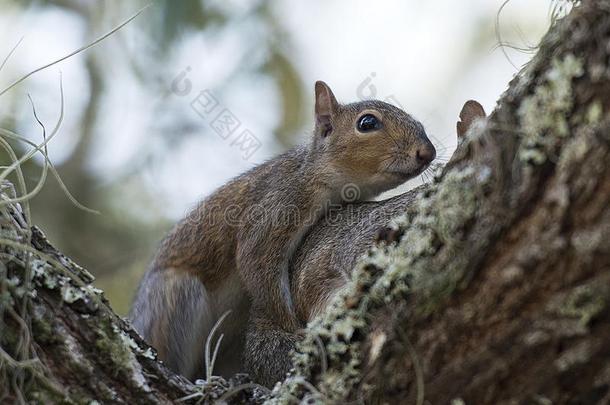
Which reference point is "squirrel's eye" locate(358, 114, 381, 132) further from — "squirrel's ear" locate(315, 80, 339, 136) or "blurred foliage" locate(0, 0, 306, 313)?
"blurred foliage" locate(0, 0, 306, 313)

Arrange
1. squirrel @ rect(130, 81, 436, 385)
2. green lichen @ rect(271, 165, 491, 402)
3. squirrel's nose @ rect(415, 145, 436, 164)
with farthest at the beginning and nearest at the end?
squirrel's nose @ rect(415, 145, 436, 164), squirrel @ rect(130, 81, 436, 385), green lichen @ rect(271, 165, 491, 402)

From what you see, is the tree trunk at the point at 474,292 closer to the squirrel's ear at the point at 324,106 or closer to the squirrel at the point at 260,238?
the squirrel at the point at 260,238

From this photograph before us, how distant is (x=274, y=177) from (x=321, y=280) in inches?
43.6

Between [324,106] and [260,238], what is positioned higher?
[324,106]

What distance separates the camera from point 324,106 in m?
5.21

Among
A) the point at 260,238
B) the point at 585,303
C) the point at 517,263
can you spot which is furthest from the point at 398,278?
the point at 260,238

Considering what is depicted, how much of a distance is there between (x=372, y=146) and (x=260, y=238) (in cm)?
87

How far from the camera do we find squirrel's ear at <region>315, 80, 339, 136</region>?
5176 mm

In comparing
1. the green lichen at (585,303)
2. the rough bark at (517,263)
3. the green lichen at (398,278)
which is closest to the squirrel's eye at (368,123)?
the green lichen at (398,278)

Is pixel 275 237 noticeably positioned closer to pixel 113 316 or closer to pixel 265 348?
pixel 265 348

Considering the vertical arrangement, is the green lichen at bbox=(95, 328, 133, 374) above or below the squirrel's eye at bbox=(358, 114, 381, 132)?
below

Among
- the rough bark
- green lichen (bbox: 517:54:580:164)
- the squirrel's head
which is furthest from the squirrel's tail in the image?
green lichen (bbox: 517:54:580:164)

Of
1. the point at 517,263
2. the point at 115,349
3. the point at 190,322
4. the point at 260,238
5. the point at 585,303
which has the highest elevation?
the point at 260,238

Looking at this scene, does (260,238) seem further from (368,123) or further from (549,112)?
(549,112)
